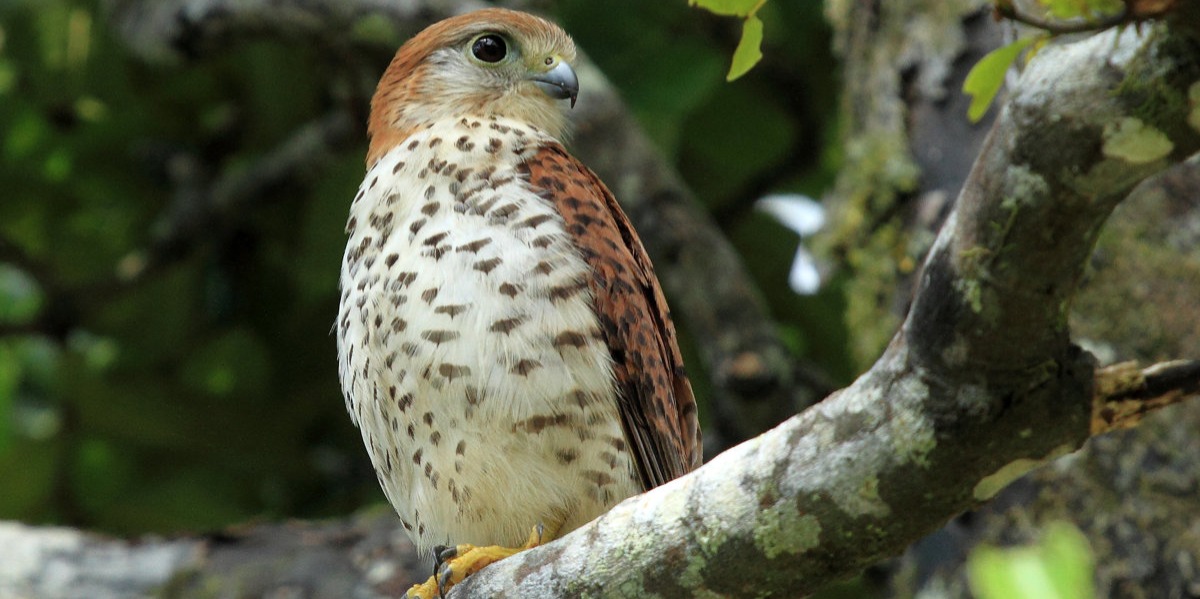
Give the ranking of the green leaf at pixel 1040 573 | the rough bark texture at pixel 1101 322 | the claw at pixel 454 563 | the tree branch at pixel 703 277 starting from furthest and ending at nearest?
the tree branch at pixel 703 277 < the rough bark texture at pixel 1101 322 < the claw at pixel 454 563 < the green leaf at pixel 1040 573

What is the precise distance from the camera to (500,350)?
10.1ft

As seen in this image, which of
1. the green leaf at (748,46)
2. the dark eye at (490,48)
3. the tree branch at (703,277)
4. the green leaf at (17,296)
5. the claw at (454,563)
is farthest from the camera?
the green leaf at (17,296)

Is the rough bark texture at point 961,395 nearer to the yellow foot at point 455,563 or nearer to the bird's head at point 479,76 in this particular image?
the yellow foot at point 455,563

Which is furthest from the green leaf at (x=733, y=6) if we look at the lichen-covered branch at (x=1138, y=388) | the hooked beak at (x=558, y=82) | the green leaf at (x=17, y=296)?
the green leaf at (x=17, y=296)

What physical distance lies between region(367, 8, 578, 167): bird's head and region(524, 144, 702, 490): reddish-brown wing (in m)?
0.47

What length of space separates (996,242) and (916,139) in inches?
135

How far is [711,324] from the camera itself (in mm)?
4918

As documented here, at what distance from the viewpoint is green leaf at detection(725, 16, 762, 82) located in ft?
6.36

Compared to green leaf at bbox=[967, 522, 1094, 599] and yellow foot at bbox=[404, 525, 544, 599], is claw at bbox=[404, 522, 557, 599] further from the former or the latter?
green leaf at bbox=[967, 522, 1094, 599]

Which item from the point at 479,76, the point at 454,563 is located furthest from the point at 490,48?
the point at 454,563

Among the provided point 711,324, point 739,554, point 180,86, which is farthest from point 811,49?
point 739,554

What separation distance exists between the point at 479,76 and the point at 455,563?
1611mm

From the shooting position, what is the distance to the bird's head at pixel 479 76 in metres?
3.94

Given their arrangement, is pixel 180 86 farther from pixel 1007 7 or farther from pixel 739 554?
pixel 1007 7
